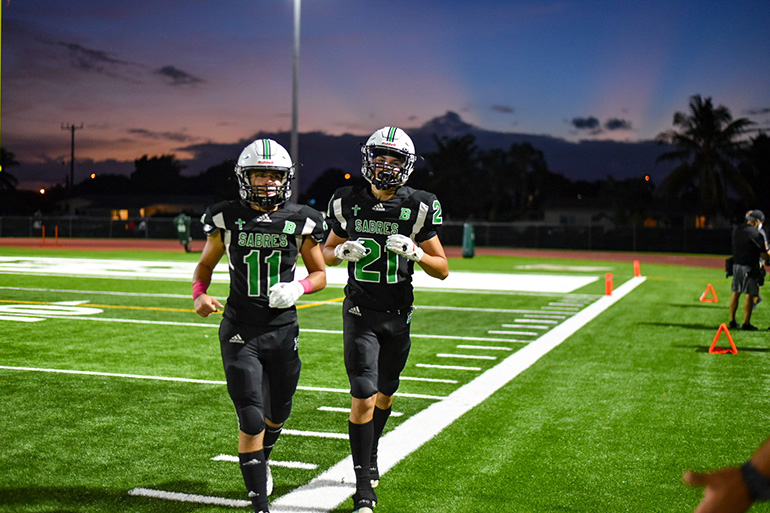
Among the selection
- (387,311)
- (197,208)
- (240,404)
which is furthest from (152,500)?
(197,208)

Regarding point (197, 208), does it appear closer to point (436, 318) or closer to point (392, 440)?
point (436, 318)

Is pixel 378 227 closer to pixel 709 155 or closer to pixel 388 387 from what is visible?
pixel 388 387

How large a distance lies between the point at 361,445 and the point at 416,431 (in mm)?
1665

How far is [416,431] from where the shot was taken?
20.5 feet

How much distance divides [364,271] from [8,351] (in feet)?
19.9

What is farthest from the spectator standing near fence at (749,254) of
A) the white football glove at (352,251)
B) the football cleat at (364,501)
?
the football cleat at (364,501)

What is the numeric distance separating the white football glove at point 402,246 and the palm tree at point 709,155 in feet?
191

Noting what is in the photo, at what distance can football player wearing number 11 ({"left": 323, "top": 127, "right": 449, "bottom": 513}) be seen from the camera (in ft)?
15.6

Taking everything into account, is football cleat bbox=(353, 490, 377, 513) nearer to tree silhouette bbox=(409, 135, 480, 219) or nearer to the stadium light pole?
the stadium light pole

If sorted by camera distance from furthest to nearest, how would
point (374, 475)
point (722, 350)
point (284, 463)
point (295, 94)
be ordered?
point (295, 94) < point (722, 350) < point (284, 463) < point (374, 475)

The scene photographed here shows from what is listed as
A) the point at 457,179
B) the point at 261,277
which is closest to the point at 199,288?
the point at 261,277

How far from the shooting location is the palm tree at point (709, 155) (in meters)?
58.6

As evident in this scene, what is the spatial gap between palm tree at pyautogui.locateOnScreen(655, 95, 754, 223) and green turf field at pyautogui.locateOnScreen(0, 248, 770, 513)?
49188mm

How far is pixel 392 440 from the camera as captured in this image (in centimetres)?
597
